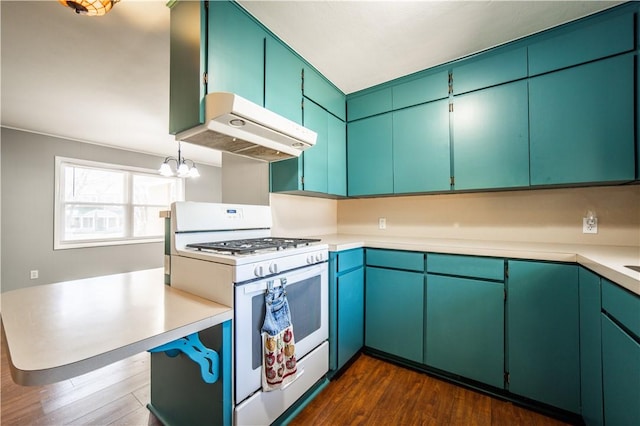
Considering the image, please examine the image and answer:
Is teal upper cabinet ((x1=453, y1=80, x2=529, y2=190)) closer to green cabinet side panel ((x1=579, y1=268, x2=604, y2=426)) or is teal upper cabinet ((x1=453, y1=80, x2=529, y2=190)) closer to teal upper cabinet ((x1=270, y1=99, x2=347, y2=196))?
green cabinet side panel ((x1=579, y1=268, x2=604, y2=426))

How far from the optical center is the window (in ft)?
13.0

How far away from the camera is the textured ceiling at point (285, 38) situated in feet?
5.01

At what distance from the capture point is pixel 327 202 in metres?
2.86

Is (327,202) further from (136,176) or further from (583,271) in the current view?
(136,176)

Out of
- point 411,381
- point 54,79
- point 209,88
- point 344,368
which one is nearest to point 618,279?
point 411,381

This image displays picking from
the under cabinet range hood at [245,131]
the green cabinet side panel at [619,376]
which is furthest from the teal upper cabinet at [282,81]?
the green cabinet side panel at [619,376]

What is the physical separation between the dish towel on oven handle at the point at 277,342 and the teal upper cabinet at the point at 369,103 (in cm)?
179

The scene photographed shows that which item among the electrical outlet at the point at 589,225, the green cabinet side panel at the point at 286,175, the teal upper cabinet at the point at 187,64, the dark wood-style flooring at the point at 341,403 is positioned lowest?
the dark wood-style flooring at the point at 341,403

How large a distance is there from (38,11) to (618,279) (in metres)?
3.25

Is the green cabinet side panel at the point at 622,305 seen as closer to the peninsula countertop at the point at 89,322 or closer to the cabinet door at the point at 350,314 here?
the cabinet door at the point at 350,314

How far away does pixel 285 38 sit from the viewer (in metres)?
1.78

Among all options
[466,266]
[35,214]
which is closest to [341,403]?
[466,266]

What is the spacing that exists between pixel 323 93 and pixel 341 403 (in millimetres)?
2307

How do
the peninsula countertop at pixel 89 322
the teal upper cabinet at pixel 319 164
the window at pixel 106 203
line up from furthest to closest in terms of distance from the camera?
the window at pixel 106 203 → the teal upper cabinet at pixel 319 164 → the peninsula countertop at pixel 89 322
